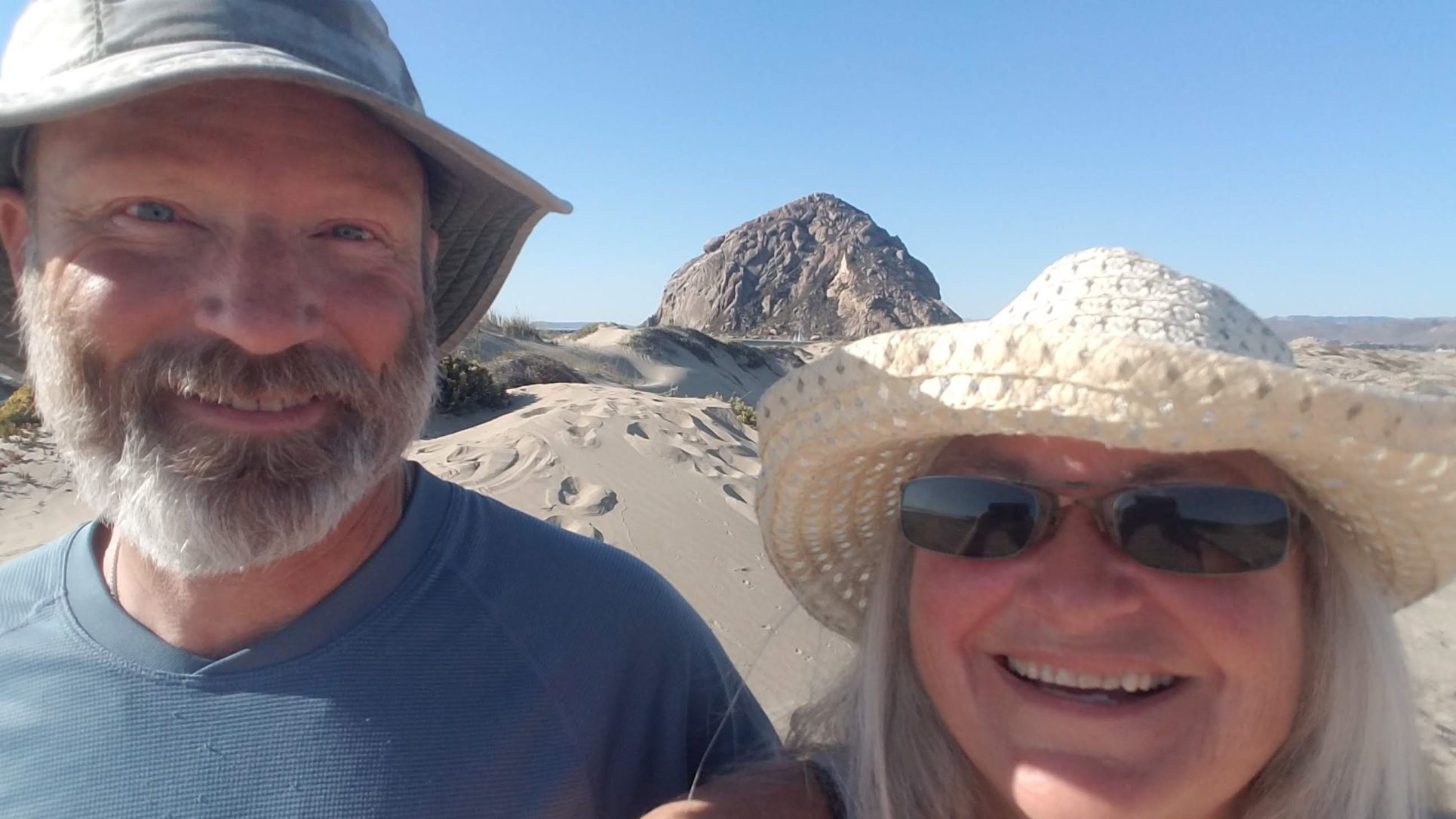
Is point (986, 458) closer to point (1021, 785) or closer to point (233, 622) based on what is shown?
point (1021, 785)

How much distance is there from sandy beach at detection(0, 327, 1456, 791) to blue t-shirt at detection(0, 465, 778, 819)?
1.69 m

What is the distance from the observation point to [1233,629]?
1.13 meters

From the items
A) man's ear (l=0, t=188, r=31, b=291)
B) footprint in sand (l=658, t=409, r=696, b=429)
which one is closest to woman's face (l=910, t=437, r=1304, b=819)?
man's ear (l=0, t=188, r=31, b=291)

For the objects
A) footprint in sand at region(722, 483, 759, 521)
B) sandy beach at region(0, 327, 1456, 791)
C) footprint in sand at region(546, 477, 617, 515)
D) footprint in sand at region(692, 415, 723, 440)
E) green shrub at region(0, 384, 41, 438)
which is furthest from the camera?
footprint in sand at region(692, 415, 723, 440)

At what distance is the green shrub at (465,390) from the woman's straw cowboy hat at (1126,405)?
26.1 ft

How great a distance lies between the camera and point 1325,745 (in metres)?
1.23

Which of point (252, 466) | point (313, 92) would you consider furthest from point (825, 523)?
point (313, 92)

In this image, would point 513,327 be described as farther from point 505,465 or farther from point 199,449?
point 199,449

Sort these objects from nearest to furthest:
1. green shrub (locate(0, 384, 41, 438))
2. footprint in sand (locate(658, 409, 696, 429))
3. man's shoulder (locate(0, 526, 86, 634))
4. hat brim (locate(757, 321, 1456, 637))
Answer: hat brim (locate(757, 321, 1456, 637)), man's shoulder (locate(0, 526, 86, 634)), green shrub (locate(0, 384, 41, 438)), footprint in sand (locate(658, 409, 696, 429))

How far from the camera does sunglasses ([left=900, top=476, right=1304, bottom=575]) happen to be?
44.3 inches

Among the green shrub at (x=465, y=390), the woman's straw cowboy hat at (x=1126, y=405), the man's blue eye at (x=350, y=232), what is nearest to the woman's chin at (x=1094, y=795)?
the woman's straw cowboy hat at (x=1126, y=405)

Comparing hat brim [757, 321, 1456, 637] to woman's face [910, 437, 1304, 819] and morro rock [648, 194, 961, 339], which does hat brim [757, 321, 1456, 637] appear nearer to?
woman's face [910, 437, 1304, 819]

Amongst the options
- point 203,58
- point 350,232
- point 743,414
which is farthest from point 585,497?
point 743,414

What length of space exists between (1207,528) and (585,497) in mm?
4630
